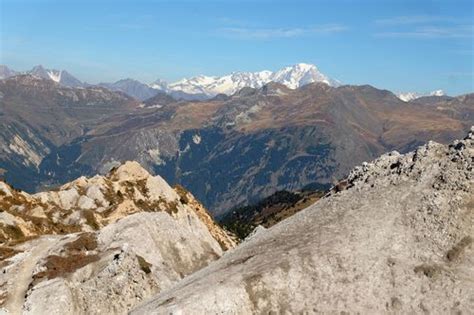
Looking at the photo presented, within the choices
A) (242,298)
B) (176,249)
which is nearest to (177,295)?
(242,298)

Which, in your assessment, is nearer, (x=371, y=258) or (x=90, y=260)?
(x=371, y=258)

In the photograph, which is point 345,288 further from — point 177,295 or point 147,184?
point 147,184

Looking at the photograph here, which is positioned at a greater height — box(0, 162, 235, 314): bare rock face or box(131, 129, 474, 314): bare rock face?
box(131, 129, 474, 314): bare rock face

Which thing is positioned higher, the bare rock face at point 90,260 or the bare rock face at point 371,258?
the bare rock face at point 371,258

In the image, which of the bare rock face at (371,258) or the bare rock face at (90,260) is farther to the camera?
the bare rock face at (90,260)

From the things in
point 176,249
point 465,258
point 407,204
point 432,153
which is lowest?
point 176,249

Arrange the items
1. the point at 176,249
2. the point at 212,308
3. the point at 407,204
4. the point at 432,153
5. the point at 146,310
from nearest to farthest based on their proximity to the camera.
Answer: the point at 212,308 → the point at 146,310 → the point at 407,204 → the point at 432,153 → the point at 176,249

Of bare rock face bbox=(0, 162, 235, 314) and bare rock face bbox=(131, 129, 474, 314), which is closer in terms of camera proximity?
bare rock face bbox=(131, 129, 474, 314)

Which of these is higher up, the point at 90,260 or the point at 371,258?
the point at 371,258
